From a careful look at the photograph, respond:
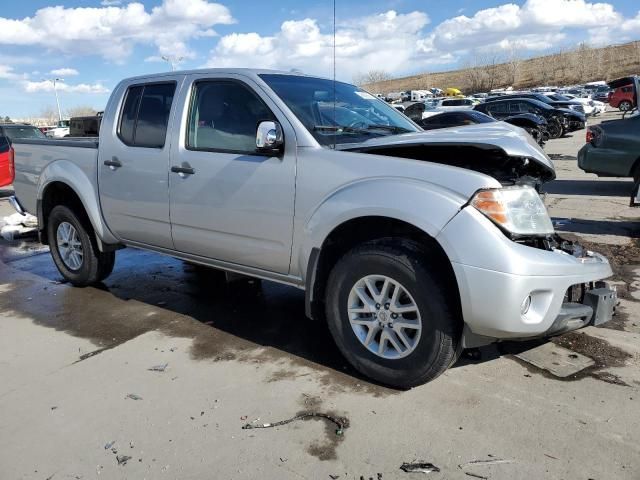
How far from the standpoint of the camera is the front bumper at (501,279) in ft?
9.23

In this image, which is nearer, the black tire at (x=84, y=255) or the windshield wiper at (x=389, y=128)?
the windshield wiper at (x=389, y=128)

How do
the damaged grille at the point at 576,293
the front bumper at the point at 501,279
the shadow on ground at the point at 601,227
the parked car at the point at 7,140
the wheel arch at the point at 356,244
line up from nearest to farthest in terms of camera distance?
1. the front bumper at the point at 501,279
2. the wheel arch at the point at 356,244
3. the damaged grille at the point at 576,293
4. the shadow on ground at the point at 601,227
5. the parked car at the point at 7,140

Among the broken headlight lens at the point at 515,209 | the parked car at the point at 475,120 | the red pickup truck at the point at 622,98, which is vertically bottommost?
the broken headlight lens at the point at 515,209

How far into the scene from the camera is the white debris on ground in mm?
8414

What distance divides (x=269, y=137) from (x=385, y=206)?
90 centimetres

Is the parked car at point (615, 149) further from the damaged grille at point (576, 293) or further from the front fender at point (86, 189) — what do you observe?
the front fender at point (86, 189)

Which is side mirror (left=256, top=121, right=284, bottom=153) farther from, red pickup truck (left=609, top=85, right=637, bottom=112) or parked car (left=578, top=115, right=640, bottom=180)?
red pickup truck (left=609, top=85, right=637, bottom=112)

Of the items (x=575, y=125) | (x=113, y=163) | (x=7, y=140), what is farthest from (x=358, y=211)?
(x=575, y=125)

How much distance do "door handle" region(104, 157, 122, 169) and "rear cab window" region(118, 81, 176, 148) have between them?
0.17m

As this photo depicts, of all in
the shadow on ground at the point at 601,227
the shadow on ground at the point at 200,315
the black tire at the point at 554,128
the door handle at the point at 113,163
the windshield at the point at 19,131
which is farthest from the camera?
the black tire at the point at 554,128

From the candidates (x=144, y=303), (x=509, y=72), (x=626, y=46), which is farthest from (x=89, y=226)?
(x=626, y=46)

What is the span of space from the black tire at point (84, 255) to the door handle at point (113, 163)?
871 mm

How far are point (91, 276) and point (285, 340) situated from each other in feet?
7.99

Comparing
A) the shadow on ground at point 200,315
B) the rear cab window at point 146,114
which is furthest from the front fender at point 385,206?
the rear cab window at point 146,114
